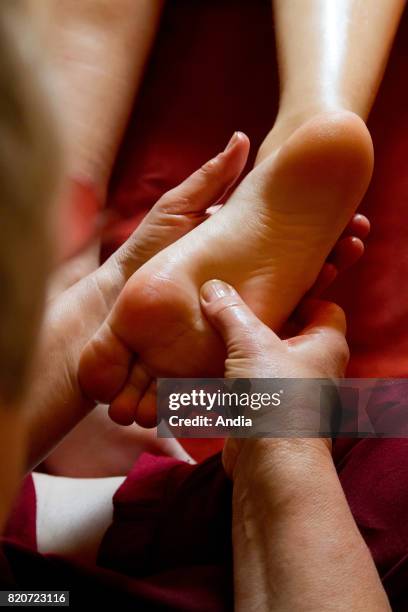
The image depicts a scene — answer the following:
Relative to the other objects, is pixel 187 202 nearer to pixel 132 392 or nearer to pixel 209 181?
pixel 209 181

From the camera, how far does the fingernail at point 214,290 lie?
1.88ft

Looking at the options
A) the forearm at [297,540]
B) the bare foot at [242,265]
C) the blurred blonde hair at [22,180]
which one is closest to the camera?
the blurred blonde hair at [22,180]

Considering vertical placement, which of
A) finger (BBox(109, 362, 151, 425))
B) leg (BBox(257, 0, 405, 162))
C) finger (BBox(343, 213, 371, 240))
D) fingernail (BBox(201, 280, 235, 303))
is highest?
leg (BBox(257, 0, 405, 162))

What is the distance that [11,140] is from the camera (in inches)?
10.4

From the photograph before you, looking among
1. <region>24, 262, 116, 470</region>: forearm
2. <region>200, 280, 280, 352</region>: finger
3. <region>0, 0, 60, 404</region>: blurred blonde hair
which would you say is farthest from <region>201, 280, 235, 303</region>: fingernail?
<region>0, 0, 60, 404</region>: blurred blonde hair

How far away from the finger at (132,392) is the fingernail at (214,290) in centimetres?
8

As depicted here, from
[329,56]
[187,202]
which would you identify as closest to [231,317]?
[187,202]

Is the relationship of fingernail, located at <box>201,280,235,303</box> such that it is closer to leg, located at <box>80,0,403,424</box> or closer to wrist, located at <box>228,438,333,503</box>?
leg, located at <box>80,0,403,424</box>

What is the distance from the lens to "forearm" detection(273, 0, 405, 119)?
2.11 ft

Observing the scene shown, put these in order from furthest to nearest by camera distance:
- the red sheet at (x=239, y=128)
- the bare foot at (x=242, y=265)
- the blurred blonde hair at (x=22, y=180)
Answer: the red sheet at (x=239, y=128)
the bare foot at (x=242, y=265)
the blurred blonde hair at (x=22, y=180)

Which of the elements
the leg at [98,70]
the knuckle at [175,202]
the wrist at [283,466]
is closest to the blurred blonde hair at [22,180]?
the wrist at [283,466]

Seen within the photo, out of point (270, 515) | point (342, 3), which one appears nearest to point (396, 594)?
point (270, 515)

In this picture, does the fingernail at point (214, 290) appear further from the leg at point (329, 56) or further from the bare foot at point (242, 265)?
the leg at point (329, 56)

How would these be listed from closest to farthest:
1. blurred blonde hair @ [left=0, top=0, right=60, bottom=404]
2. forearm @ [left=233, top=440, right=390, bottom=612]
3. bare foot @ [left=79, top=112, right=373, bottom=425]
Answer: blurred blonde hair @ [left=0, top=0, right=60, bottom=404]
forearm @ [left=233, top=440, right=390, bottom=612]
bare foot @ [left=79, top=112, right=373, bottom=425]
